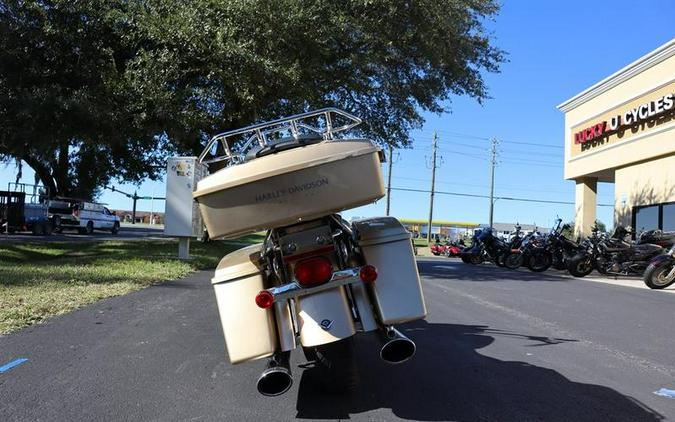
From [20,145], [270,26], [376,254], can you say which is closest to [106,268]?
[20,145]

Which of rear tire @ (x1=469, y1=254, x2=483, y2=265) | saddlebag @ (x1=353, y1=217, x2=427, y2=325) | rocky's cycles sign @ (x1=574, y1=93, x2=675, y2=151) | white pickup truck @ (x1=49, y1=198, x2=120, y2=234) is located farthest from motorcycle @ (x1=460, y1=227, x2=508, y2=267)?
white pickup truck @ (x1=49, y1=198, x2=120, y2=234)

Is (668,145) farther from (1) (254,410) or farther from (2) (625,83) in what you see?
(1) (254,410)

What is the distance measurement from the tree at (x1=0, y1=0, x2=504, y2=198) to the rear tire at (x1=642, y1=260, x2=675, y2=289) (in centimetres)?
790

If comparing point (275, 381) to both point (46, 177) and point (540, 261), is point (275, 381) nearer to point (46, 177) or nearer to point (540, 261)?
point (540, 261)

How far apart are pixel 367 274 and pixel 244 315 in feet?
2.91

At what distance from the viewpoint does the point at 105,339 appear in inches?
245

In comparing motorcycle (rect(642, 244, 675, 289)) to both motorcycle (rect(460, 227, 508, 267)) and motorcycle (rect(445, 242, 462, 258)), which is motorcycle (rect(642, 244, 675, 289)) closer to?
motorcycle (rect(460, 227, 508, 267))

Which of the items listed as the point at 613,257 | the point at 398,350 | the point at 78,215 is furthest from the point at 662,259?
the point at 78,215

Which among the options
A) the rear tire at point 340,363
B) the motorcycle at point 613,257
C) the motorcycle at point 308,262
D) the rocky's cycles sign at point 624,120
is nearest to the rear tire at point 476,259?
the motorcycle at point 613,257

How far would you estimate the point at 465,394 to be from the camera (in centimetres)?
466

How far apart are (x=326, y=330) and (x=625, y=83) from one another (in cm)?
2180

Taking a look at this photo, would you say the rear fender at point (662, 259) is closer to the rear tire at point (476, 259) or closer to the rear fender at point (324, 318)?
the rear tire at point (476, 259)

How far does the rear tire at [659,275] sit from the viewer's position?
42.2ft

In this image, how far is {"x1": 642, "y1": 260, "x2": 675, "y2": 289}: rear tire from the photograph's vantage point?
12.9m
